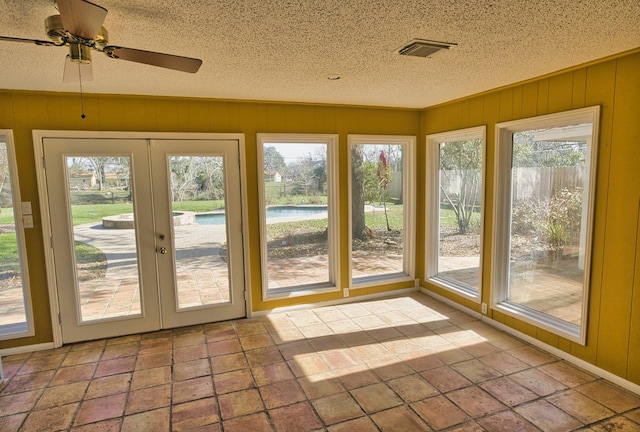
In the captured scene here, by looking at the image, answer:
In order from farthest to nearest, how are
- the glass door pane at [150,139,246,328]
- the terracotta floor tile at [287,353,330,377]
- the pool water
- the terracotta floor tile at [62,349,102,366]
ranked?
1. the pool water
2. the glass door pane at [150,139,246,328]
3. the terracotta floor tile at [62,349,102,366]
4. the terracotta floor tile at [287,353,330,377]

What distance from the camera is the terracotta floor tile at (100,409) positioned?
2520mm

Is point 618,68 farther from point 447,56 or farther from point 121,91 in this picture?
Answer: point 121,91

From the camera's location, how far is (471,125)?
13.2 ft

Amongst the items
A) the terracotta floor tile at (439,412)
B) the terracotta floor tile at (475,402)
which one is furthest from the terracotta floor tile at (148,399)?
the terracotta floor tile at (475,402)

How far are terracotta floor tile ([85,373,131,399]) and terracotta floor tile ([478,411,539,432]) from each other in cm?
262

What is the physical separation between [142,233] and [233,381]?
5.99 feet

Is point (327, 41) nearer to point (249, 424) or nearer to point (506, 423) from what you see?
point (249, 424)

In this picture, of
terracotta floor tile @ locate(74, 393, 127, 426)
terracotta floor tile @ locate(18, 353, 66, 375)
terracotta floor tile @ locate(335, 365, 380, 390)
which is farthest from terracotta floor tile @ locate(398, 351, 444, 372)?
terracotta floor tile @ locate(18, 353, 66, 375)

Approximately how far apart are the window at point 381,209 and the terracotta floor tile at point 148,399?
2.54 metres

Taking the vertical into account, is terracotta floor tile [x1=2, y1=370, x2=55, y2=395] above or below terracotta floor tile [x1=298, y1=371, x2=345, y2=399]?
above

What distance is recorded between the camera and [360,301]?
4.71m

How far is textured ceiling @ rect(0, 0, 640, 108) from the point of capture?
71.3 inches

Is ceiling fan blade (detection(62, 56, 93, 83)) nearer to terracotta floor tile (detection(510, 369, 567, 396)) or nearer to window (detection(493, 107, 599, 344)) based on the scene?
window (detection(493, 107, 599, 344))

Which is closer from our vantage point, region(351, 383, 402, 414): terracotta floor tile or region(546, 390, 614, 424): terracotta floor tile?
region(546, 390, 614, 424): terracotta floor tile
